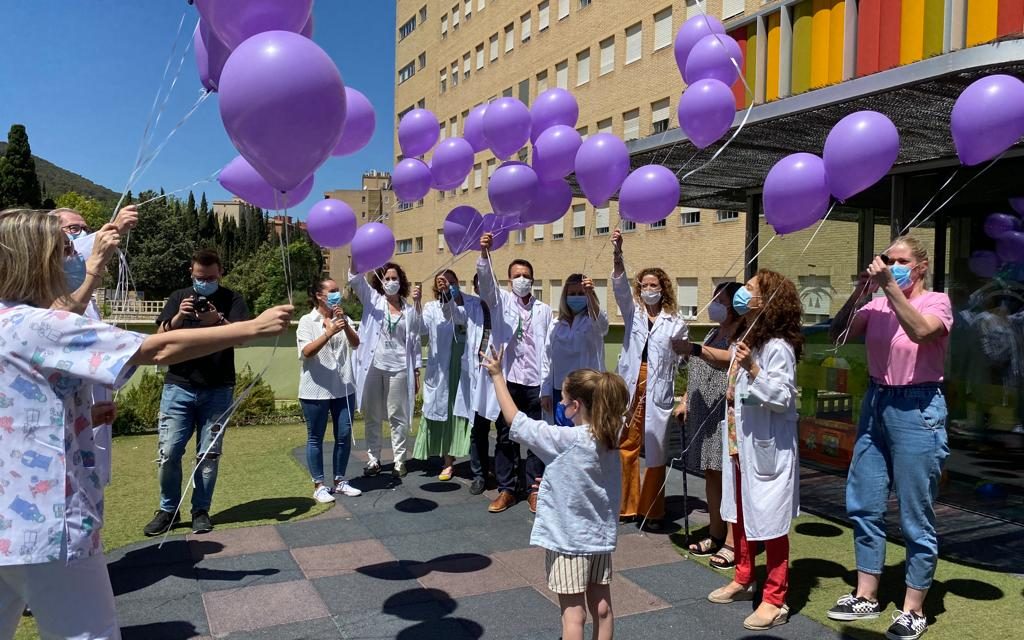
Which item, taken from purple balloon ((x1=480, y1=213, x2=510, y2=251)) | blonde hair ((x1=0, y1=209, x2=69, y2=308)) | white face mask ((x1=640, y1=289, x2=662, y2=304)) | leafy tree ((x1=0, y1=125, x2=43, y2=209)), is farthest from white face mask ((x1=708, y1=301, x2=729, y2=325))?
leafy tree ((x1=0, y1=125, x2=43, y2=209))

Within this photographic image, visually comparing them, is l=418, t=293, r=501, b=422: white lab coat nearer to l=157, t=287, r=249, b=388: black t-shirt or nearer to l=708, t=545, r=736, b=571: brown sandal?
l=157, t=287, r=249, b=388: black t-shirt

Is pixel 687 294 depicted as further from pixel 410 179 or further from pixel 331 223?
pixel 331 223

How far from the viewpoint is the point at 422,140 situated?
251 inches

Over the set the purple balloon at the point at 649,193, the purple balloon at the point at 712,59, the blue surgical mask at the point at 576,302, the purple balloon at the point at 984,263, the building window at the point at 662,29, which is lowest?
the blue surgical mask at the point at 576,302

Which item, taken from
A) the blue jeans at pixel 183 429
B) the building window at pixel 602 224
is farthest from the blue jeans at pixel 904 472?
the building window at pixel 602 224

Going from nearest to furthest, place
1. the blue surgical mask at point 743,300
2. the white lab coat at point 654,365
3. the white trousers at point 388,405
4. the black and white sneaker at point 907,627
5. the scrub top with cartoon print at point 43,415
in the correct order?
the scrub top with cartoon print at point 43,415, the black and white sneaker at point 907,627, the blue surgical mask at point 743,300, the white lab coat at point 654,365, the white trousers at point 388,405

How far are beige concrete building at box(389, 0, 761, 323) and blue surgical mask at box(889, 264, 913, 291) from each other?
9.82m

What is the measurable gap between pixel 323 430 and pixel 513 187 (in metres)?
2.55

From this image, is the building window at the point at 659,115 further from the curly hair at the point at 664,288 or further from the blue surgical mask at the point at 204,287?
the blue surgical mask at the point at 204,287

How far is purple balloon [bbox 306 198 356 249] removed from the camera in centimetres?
538

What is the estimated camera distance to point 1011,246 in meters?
6.30

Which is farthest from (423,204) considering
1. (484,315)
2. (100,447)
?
(100,447)

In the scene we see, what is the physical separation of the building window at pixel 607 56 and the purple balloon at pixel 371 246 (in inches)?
899

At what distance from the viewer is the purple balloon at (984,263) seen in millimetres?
6562
